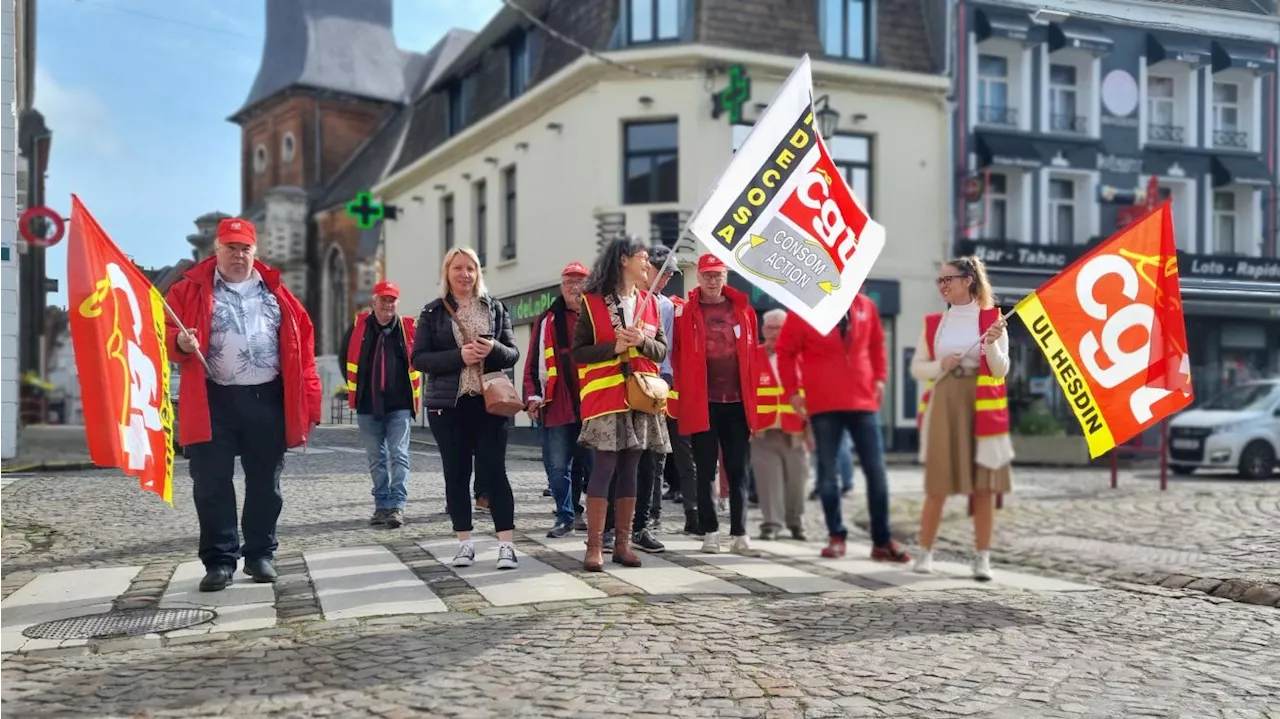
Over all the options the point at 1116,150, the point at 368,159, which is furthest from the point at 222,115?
the point at 1116,150

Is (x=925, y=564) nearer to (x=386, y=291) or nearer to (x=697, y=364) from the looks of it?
(x=697, y=364)

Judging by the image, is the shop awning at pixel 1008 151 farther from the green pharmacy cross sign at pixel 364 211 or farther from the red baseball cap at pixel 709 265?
the red baseball cap at pixel 709 265

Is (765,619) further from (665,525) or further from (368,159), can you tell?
(368,159)

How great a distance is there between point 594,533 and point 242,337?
202 cm

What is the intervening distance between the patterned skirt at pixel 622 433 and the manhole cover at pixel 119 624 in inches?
81.9

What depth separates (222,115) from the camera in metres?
7.32

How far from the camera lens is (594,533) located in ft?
19.5

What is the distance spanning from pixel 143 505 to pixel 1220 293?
8119mm

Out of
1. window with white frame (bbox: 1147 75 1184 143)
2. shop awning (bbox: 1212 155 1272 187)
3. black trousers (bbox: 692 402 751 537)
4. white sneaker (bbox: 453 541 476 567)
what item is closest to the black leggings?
white sneaker (bbox: 453 541 476 567)

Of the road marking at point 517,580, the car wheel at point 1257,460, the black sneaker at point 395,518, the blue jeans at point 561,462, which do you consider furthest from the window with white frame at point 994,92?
the road marking at point 517,580

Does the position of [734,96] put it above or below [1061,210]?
above

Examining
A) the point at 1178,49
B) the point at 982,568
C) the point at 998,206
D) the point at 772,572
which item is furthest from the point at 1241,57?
the point at 772,572

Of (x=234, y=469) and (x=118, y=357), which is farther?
(x=234, y=469)

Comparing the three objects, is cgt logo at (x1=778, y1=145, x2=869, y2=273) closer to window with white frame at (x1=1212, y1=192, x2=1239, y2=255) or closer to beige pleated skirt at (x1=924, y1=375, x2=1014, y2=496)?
beige pleated skirt at (x1=924, y1=375, x2=1014, y2=496)
